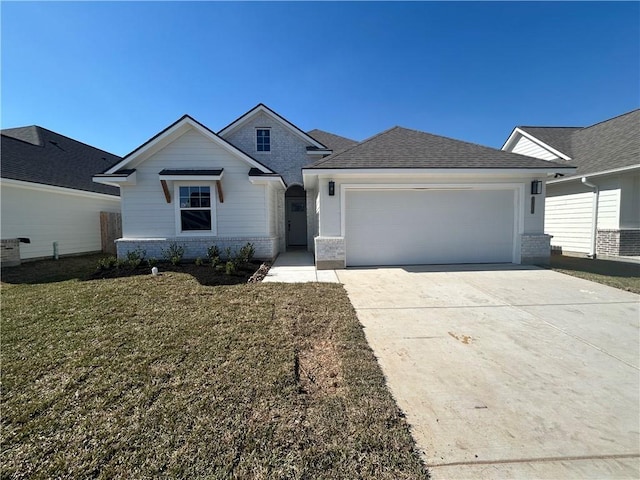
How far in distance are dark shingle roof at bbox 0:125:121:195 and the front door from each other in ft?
29.8

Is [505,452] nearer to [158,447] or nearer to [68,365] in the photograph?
[158,447]

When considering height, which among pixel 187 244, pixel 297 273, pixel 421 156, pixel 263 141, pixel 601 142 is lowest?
pixel 297 273

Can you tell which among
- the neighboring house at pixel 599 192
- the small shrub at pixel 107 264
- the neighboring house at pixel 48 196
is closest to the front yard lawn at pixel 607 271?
the neighboring house at pixel 599 192

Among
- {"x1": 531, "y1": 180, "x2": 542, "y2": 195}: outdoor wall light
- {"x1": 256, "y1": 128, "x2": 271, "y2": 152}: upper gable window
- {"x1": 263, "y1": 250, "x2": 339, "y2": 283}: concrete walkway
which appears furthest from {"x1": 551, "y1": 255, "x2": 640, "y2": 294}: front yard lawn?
{"x1": 256, "y1": 128, "x2": 271, "y2": 152}: upper gable window

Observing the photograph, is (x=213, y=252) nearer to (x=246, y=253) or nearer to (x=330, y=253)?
(x=246, y=253)

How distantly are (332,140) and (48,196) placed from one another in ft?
43.8

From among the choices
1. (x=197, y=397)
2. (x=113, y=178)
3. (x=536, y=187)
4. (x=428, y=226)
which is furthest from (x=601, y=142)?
(x=113, y=178)

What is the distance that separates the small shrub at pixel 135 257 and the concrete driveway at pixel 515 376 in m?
6.92

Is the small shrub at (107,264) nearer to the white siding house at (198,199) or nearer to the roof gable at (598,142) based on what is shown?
the white siding house at (198,199)

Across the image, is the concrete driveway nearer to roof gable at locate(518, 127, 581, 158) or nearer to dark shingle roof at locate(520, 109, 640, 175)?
dark shingle roof at locate(520, 109, 640, 175)

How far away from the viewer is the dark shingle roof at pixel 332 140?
15.0 meters

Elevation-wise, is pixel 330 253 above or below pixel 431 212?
below

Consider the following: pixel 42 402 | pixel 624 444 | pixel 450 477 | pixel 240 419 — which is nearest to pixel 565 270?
pixel 624 444

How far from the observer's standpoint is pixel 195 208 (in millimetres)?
9250
